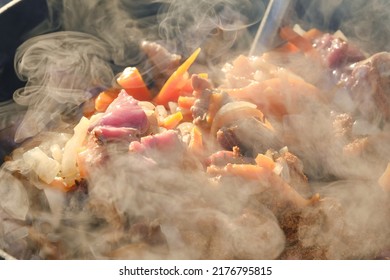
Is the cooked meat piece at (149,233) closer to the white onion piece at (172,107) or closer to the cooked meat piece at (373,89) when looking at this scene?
the white onion piece at (172,107)

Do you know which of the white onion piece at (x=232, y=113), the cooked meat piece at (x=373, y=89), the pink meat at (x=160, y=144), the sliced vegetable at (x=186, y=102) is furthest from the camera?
the sliced vegetable at (x=186, y=102)

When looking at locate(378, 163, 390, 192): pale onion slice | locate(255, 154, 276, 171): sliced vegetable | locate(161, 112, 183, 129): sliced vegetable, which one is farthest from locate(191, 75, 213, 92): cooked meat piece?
locate(378, 163, 390, 192): pale onion slice

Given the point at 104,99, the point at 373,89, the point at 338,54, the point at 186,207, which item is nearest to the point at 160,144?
the point at 186,207

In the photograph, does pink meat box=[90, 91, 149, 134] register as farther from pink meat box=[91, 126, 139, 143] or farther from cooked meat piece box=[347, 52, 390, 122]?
cooked meat piece box=[347, 52, 390, 122]

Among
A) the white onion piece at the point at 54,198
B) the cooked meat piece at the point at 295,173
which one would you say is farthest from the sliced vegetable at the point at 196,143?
the white onion piece at the point at 54,198

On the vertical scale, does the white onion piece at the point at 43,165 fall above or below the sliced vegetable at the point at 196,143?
below

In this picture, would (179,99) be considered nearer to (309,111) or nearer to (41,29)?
(309,111)

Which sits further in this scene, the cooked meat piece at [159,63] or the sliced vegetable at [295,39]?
the cooked meat piece at [159,63]
